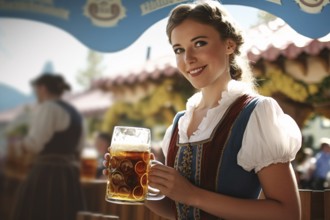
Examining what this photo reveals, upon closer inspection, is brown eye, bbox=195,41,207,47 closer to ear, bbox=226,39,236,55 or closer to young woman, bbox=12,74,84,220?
ear, bbox=226,39,236,55

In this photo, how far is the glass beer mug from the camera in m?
0.88

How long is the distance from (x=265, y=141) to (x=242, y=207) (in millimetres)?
141

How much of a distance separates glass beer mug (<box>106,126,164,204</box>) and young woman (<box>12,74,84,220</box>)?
468mm

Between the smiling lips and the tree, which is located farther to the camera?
the tree

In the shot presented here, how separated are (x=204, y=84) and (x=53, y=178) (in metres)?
0.72

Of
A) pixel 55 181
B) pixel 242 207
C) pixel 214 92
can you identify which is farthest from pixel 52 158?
pixel 242 207

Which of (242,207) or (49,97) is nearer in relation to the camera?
(242,207)

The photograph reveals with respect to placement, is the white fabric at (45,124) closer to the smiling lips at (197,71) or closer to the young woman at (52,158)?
the young woman at (52,158)

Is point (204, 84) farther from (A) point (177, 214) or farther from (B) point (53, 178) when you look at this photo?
(B) point (53, 178)

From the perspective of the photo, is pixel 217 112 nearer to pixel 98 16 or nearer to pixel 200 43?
pixel 200 43

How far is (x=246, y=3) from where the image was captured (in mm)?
1188

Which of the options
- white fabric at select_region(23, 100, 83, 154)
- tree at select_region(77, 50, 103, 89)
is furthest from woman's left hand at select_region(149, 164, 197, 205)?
tree at select_region(77, 50, 103, 89)

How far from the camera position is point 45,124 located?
133 cm

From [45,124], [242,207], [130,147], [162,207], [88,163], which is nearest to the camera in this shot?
[242,207]
